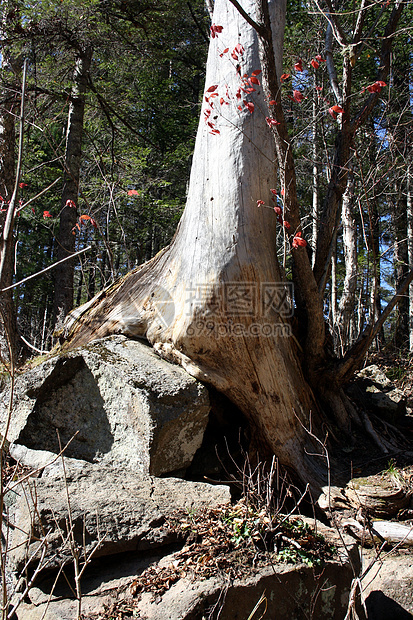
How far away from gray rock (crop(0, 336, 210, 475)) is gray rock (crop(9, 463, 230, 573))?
0.23 m

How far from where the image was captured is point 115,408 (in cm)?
382

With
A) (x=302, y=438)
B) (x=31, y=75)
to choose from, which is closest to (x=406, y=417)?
(x=302, y=438)

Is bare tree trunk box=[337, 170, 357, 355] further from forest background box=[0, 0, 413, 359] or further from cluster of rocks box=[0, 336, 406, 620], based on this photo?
cluster of rocks box=[0, 336, 406, 620]

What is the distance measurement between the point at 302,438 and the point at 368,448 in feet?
2.82

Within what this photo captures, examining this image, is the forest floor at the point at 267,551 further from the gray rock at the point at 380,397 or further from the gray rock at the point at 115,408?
the gray rock at the point at 380,397

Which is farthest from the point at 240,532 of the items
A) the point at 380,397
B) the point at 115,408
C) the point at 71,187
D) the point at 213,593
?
the point at 71,187

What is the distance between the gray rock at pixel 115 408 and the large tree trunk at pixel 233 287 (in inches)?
11.2

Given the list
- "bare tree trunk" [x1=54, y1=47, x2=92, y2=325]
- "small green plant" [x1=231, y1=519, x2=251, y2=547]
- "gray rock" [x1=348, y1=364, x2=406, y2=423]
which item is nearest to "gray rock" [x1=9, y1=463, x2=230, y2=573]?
"small green plant" [x1=231, y1=519, x2=251, y2=547]

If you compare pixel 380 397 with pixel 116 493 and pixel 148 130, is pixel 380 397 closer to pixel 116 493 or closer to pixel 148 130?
pixel 116 493

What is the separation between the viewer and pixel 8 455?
376 centimetres

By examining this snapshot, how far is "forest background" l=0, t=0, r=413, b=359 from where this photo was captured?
6109mm

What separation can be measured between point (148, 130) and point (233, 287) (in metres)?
11.6

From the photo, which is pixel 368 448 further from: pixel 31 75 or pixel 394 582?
pixel 31 75

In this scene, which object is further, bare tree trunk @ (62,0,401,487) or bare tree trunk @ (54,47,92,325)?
bare tree trunk @ (54,47,92,325)
